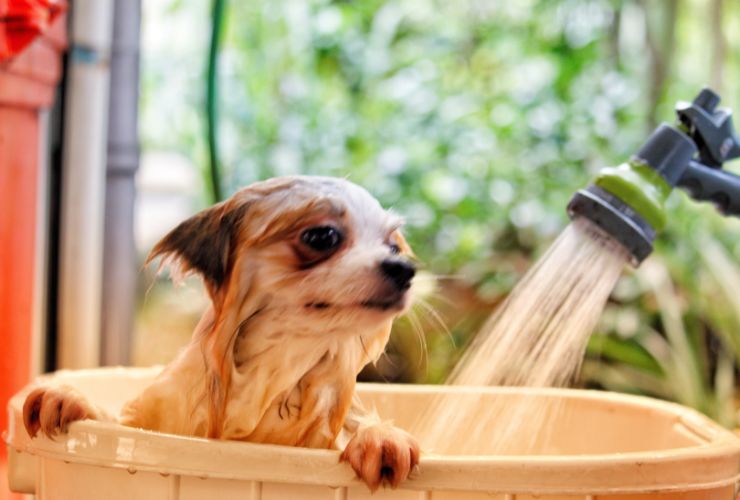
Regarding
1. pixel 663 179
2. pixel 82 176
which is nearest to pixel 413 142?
pixel 82 176

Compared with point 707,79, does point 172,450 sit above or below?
below

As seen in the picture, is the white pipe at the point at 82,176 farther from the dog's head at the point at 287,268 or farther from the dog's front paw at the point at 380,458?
the dog's front paw at the point at 380,458

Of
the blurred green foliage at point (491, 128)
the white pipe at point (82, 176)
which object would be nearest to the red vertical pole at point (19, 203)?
the white pipe at point (82, 176)

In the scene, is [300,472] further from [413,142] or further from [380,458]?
[413,142]

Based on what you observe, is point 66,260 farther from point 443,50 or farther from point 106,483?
point 443,50

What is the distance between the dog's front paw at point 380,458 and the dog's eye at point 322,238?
0.18 metres

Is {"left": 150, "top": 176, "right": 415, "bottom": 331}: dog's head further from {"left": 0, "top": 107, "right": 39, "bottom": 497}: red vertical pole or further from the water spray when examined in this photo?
{"left": 0, "top": 107, "right": 39, "bottom": 497}: red vertical pole

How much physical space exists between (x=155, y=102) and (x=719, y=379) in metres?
1.62

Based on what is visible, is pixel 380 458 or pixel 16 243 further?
pixel 16 243

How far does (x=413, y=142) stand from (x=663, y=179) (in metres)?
1.41

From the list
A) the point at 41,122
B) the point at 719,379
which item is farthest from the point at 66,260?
the point at 719,379

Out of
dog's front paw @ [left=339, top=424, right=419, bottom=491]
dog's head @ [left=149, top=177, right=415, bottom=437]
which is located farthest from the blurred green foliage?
dog's front paw @ [left=339, top=424, right=419, bottom=491]

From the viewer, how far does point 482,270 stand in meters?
2.31

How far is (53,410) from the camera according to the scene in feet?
2.74
